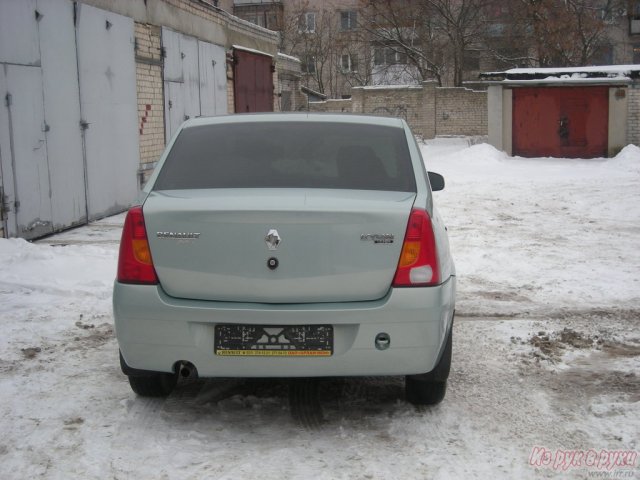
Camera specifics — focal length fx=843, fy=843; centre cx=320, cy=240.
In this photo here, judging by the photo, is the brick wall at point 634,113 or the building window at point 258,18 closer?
the brick wall at point 634,113

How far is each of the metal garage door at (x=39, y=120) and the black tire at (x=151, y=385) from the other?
547cm

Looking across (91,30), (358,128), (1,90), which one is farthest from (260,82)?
(358,128)

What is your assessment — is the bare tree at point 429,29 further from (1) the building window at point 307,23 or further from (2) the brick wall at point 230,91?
(2) the brick wall at point 230,91

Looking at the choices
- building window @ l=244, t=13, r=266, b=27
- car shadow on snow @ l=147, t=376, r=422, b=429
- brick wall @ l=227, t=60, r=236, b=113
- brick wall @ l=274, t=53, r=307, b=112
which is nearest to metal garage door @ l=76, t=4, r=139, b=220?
brick wall @ l=227, t=60, r=236, b=113

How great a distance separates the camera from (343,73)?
51.9m

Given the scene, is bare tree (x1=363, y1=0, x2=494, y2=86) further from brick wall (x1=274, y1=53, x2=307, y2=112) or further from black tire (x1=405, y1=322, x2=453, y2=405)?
black tire (x1=405, y1=322, x2=453, y2=405)

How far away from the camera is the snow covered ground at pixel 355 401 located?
3.69m

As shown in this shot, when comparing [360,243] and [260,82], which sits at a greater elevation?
[260,82]

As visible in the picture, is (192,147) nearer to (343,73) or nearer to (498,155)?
(498,155)

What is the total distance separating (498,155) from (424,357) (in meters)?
19.6

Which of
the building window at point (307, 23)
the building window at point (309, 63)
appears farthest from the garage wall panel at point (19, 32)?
the building window at point (309, 63)

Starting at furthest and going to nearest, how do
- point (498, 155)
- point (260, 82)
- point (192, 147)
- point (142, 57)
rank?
point (498, 155) → point (260, 82) → point (142, 57) → point (192, 147)

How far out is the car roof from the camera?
15.8ft

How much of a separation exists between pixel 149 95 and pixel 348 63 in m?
42.5
